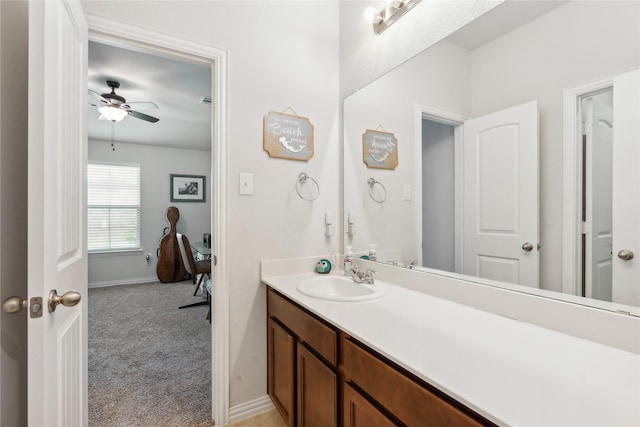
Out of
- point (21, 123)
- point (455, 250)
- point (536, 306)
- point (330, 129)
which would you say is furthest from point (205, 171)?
point (536, 306)

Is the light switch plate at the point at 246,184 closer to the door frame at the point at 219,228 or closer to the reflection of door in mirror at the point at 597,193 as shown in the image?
the door frame at the point at 219,228

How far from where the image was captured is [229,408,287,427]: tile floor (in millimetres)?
1620

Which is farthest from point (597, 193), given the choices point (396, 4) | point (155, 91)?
point (155, 91)

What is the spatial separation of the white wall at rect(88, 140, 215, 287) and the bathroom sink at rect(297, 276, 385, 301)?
4.42 metres

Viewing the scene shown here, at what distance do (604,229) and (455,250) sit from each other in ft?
1.73

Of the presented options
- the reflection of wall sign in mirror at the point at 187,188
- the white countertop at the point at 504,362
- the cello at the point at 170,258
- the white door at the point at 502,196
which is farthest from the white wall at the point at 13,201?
the reflection of wall sign in mirror at the point at 187,188

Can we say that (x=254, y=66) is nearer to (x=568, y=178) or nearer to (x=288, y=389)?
(x=568, y=178)

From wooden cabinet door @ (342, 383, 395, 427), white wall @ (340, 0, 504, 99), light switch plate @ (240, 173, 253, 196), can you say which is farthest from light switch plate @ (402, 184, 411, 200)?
wooden cabinet door @ (342, 383, 395, 427)

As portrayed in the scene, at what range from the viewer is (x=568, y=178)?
94 centimetres

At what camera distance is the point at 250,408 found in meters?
1.69

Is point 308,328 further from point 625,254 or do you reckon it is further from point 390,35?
point 390,35

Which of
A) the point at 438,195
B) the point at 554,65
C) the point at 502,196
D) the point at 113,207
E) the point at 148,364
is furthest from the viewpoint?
the point at 113,207

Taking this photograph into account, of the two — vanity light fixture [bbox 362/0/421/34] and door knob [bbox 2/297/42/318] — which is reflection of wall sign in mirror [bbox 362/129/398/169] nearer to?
vanity light fixture [bbox 362/0/421/34]

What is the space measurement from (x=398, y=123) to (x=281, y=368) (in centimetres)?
145
